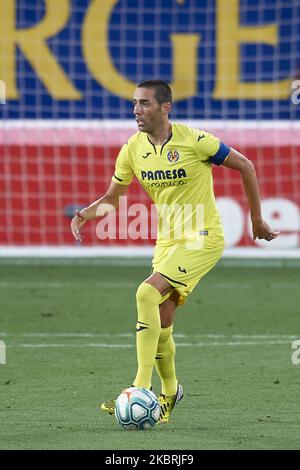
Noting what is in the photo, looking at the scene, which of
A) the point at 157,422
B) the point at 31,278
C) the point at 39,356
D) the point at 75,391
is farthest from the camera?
the point at 31,278

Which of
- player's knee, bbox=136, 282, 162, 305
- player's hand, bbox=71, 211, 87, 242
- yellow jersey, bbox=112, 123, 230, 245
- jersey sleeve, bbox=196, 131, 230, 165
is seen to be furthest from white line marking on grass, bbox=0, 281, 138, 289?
player's knee, bbox=136, 282, 162, 305

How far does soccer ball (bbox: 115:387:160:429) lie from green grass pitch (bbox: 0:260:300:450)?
8 centimetres

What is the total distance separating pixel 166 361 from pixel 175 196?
38.8 inches

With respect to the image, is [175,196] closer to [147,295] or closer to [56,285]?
[147,295]

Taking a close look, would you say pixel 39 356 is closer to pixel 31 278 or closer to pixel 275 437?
pixel 275 437

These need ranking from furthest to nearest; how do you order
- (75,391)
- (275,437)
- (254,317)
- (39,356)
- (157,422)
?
(254,317) < (39,356) < (75,391) < (157,422) < (275,437)

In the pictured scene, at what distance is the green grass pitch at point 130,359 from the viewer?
21.3ft

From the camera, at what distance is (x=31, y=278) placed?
1540 cm

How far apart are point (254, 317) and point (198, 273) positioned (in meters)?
4.90

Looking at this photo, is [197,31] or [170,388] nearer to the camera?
[170,388]

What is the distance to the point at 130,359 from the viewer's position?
956cm

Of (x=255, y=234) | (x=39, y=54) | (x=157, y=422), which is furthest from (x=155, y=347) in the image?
(x=39, y=54)

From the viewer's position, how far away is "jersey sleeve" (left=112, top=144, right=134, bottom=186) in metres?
7.49

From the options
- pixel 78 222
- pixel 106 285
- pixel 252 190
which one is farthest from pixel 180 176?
pixel 106 285
